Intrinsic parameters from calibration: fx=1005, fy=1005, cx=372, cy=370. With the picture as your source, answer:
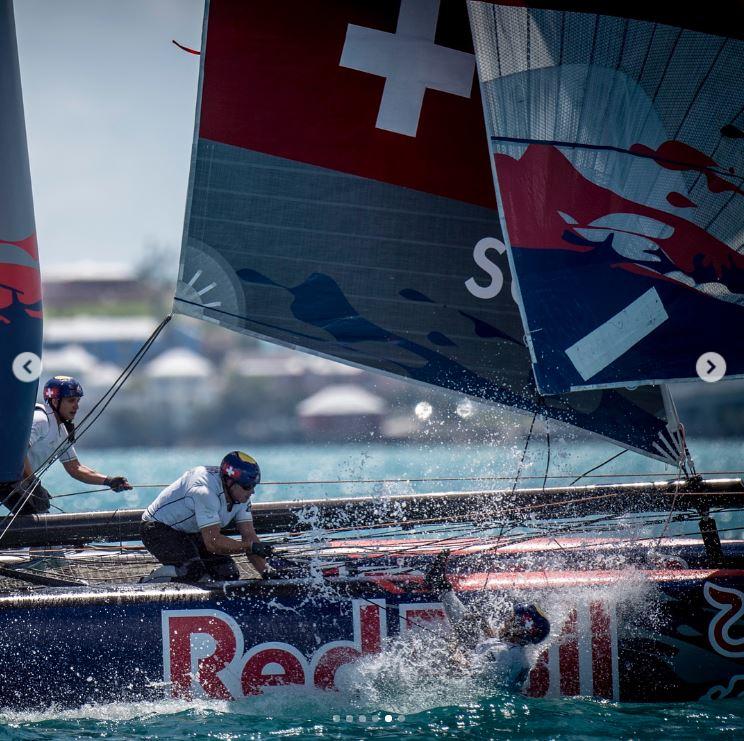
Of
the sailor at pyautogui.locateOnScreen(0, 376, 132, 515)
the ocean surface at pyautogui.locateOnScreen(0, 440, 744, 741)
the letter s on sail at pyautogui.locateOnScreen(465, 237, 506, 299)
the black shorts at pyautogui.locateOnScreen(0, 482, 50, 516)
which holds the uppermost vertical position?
the letter s on sail at pyautogui.locateOnScreen(465, 237, 506, 299)

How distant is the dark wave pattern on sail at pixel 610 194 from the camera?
5.69 metres

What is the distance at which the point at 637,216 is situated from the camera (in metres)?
5.82

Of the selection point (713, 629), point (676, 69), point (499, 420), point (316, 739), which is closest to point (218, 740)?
point (316, 739)

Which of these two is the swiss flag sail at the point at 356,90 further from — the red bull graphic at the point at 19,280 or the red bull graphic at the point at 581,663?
the red bull graphic at the point at 581,663

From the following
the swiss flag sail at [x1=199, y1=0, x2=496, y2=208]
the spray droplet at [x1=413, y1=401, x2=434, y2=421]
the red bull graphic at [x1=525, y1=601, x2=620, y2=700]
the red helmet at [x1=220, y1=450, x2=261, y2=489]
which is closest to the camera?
the red bull graphic at [x1=525, y1=601, x2=620, y2=700]

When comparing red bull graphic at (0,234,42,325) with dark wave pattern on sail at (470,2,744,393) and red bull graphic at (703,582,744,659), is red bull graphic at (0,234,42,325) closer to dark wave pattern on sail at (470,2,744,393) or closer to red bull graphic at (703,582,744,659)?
→ dark wave pattern on sail at (470,2,744,393)

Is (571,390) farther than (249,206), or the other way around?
(249,206)

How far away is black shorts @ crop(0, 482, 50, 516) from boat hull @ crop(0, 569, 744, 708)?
1050 mm

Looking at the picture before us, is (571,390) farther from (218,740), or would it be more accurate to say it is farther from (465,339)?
(218,740)

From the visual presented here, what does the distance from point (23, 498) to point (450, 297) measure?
296 cm

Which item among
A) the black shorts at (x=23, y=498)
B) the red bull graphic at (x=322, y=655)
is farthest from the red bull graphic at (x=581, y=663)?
the black shorts at (x=23, y=498)

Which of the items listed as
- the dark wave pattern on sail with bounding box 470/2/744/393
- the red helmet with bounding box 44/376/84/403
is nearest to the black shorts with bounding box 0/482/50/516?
the red helmet with bounding box 44/376/84/403

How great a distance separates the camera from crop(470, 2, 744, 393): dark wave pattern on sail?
5.69 m

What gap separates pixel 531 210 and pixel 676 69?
1.11m
